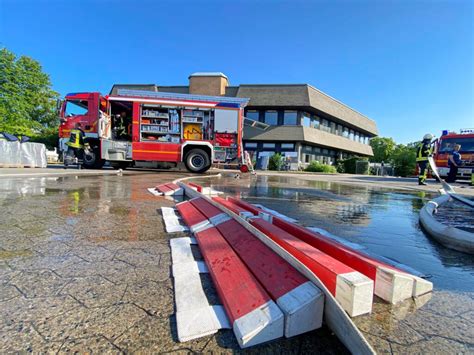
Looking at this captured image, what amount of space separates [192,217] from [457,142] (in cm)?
1765

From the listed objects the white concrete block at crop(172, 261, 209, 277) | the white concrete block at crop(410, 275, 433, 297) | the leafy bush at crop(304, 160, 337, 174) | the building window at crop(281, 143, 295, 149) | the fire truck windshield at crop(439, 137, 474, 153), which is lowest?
the white concrete block at crop(172, 261, 209, 277)

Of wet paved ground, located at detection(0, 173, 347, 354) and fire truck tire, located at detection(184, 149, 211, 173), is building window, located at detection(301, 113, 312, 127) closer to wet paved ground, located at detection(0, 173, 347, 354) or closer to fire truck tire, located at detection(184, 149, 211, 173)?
fire truck tire, located at detection(184, 149, 211, 173)

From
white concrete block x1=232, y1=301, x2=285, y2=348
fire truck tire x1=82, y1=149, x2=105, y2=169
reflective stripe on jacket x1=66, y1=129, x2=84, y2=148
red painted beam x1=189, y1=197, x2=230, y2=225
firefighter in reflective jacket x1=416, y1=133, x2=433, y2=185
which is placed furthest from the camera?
fire truck tire x1=82, y1=149, x2=105, y2=169

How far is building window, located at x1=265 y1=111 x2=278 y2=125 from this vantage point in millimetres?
29344

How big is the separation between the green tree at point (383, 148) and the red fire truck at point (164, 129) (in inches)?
2236

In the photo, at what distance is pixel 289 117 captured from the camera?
29.1 metres

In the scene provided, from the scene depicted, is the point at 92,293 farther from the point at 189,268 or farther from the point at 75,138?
the point at 75,138

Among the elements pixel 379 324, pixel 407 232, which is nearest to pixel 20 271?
pixel 379 324

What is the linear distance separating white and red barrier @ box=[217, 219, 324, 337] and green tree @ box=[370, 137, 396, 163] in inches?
2584

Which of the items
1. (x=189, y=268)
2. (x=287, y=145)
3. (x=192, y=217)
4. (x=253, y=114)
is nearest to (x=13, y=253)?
(x=189, y=268)

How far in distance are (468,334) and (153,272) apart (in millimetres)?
1807

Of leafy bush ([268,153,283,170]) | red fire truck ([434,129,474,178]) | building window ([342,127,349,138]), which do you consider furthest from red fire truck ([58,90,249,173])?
building window ([342,127,349,138])

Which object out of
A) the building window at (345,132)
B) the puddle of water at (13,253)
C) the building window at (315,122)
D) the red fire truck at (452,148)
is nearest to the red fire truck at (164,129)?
the puddle of water at (13,253)

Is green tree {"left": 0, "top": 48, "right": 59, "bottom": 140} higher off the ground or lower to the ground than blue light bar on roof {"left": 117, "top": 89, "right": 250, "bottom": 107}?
higher
